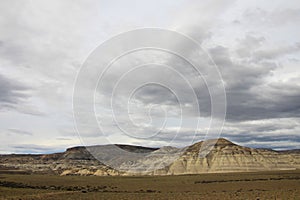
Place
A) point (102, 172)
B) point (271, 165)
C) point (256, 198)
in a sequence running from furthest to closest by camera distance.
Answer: point (271, 165) → point (102, 172) → point (256, 198)

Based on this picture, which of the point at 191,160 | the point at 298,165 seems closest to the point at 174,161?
the point at 191,160

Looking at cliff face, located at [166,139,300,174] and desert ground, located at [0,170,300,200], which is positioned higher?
cliff face, located at [166,139,300,174]

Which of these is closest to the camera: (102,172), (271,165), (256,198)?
(256,198)

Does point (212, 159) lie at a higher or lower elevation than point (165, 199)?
higher

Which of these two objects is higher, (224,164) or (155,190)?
(224,164)

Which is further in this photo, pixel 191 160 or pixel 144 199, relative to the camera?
pixel 191 160

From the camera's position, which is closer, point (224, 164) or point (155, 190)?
point (155, 190)

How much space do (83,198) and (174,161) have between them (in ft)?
503

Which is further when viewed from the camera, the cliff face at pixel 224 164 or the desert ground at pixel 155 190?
the cliff face at pixel 224 164

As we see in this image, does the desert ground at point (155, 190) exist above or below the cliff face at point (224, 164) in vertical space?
below

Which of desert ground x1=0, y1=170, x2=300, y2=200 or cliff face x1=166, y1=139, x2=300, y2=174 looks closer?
desert ground x1=0, y1=170, x2=300, y2=200

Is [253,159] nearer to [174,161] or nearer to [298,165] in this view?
[298,165]

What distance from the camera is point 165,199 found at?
44094mm

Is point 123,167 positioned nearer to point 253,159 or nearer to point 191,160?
point 191,160
